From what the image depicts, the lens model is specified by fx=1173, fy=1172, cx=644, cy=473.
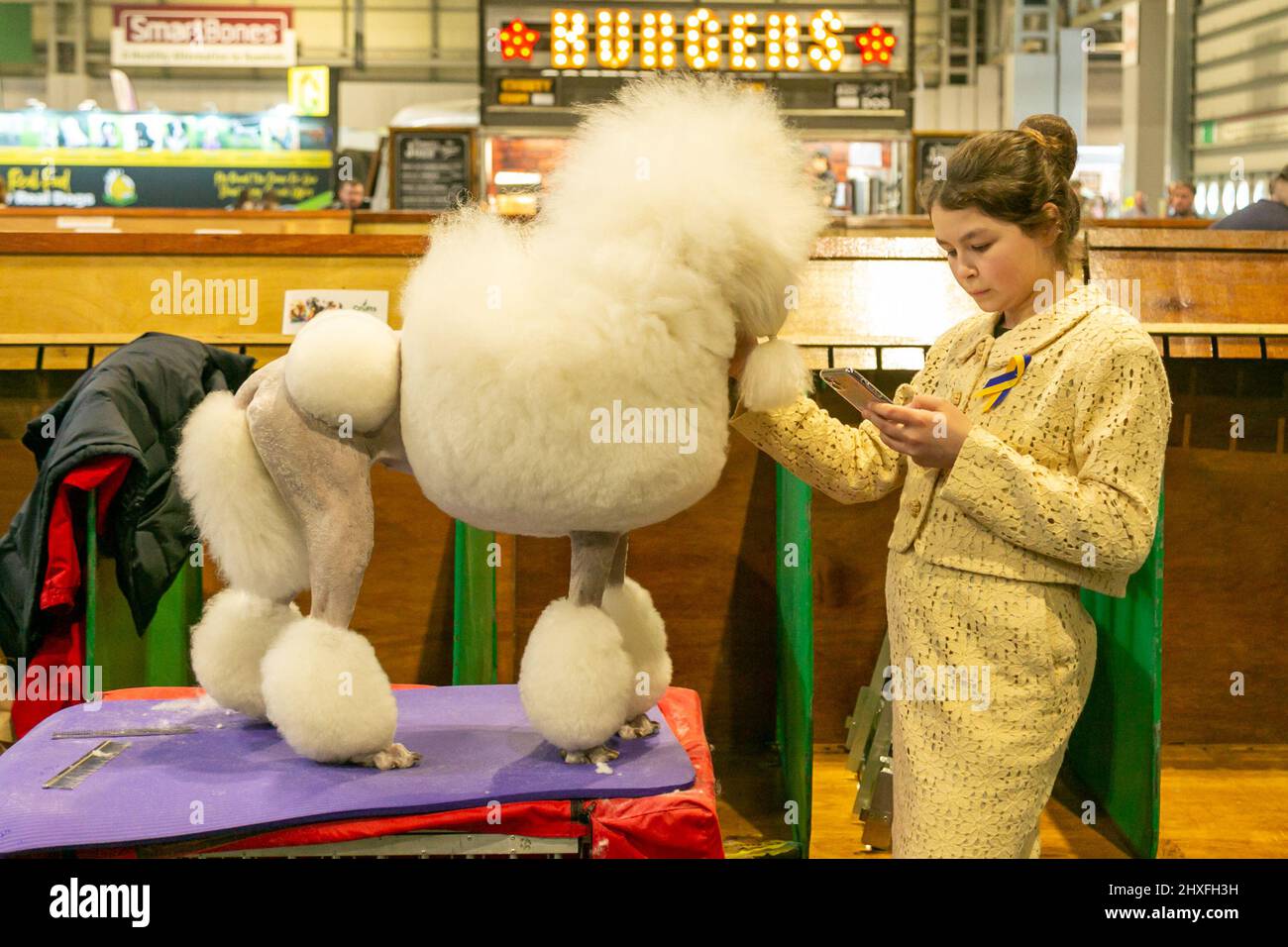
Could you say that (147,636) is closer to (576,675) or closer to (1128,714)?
(576,675)

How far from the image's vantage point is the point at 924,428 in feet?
4.75

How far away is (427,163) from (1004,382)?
6.08m

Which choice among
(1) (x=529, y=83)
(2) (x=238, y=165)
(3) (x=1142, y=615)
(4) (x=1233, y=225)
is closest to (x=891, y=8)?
(1) (x=529, y=83)

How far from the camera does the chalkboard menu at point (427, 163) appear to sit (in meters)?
7.02

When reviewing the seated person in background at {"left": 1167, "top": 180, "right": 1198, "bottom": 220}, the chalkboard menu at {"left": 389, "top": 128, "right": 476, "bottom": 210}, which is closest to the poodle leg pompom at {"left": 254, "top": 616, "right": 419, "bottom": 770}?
the chalkboard menu at {"left": 389, "top": 128, "right": 476, "bottom": 210}

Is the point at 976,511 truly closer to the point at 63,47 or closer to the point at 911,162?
the point at 911,162

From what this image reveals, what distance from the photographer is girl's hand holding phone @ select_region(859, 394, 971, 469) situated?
1.44 m

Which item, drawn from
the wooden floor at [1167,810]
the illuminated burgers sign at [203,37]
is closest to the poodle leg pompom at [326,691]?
the wooden floor at [1167,810]

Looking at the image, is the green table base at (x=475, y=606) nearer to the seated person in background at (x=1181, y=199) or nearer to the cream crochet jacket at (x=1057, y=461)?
the cream crochet jacket at (x=1057, y=461)

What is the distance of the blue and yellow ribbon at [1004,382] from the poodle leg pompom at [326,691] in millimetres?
991

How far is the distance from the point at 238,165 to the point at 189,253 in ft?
22.0

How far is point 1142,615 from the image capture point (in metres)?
2.35

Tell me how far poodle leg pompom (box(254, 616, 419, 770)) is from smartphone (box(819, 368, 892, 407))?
2.70 feet

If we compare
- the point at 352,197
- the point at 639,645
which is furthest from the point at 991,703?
the point at 352,197
